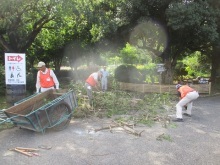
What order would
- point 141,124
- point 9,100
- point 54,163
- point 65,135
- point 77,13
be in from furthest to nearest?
point 77,13 < point 9,100 < point 141,124 < point 65,135 < point 54,163

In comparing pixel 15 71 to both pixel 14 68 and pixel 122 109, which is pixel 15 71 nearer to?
pixel 14 68

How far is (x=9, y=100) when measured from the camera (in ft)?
32.5

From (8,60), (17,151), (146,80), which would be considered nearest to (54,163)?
(17,151)

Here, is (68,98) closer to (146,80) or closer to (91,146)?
(91,146)

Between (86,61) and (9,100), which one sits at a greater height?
(86,61)

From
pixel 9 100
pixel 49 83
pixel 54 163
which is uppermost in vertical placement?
pixel 49 83

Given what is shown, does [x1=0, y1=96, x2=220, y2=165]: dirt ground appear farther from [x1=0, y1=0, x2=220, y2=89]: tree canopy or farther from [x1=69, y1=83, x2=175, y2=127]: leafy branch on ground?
[x1=0, y1=0, x2=220, y2=89]: tree canopy

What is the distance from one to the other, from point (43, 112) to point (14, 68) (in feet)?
10.6

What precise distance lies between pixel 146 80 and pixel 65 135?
14.1 meters

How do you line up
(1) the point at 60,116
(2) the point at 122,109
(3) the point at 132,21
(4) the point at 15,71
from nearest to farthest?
(1) the point at 60,116 → (4) the point at 15,71 → (2) the point at 122,109 → (3) the point at 132,21

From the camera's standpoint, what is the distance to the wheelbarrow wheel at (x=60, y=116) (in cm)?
732

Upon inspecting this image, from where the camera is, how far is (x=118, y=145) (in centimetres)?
657

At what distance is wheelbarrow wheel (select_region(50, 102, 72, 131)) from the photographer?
7.32 metres

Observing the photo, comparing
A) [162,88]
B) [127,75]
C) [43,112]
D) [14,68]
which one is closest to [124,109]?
[43,112]
